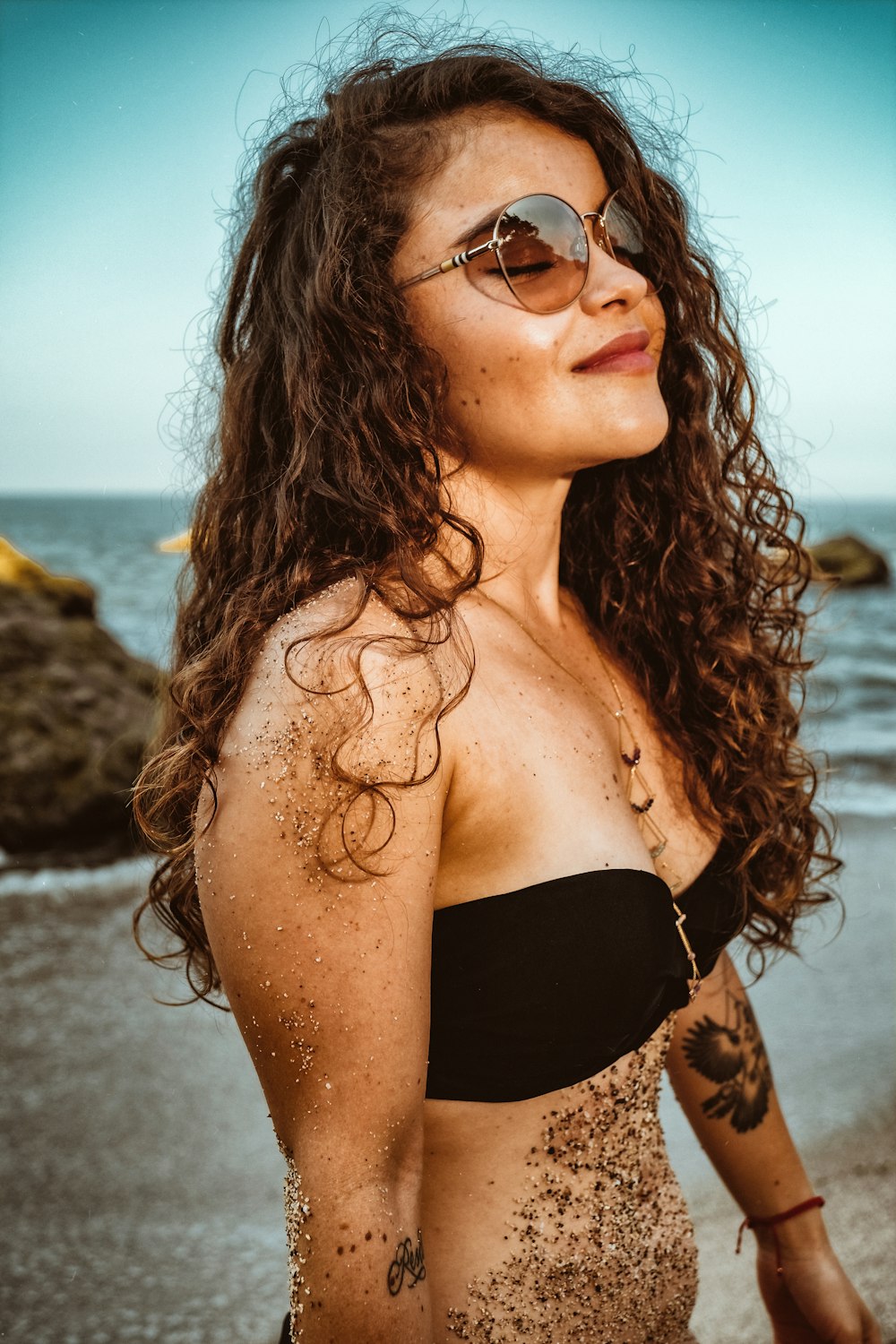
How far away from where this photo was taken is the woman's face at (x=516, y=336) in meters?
1.58

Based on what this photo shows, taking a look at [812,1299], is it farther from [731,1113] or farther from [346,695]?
[346,695]

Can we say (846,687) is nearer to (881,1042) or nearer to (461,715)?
(881,1042)

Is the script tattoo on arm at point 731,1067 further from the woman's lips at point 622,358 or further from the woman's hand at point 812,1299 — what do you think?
the woman's lips at point 622,358

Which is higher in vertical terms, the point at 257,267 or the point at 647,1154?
the point at 257,267

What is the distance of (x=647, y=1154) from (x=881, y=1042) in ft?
9.10

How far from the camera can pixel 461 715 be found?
1.38m

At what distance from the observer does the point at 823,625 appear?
1512cm

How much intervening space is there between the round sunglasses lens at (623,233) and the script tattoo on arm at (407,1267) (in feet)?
4.94

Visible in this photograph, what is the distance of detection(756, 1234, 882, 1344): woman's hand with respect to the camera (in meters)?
1.83

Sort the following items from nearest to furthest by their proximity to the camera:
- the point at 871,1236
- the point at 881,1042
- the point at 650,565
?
1. the point at 650,565
2. the point at 871,1236
3. the point at 881,1042

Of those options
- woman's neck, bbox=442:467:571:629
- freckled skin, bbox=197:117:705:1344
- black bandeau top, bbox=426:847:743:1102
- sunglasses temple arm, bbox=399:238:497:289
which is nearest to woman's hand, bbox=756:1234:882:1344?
freckled skin, bbox=197:117:705:1344

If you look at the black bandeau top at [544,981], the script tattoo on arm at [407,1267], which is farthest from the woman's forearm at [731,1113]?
the script tattoo on arm at [407,1267]

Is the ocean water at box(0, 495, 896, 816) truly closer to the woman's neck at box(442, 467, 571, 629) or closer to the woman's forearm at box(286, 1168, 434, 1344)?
the woman's neck at box(442, 467, 571, 629)

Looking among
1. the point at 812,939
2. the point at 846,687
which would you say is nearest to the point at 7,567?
the point at 812,939
